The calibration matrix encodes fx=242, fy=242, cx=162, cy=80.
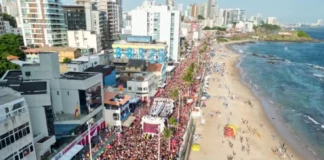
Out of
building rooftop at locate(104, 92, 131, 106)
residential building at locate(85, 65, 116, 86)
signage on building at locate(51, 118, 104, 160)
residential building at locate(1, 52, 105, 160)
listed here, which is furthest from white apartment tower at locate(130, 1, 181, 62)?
residential building at locate(1, 52, 105, 160)

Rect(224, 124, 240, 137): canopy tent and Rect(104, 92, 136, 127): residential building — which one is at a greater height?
Rect(104, 92, 136, 127): residential building

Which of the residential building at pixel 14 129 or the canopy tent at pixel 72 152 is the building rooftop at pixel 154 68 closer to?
the canopy tent at pixel 72 152

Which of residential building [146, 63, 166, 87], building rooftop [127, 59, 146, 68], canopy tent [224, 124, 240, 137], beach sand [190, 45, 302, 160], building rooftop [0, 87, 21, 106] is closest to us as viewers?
building rooftop [0, 87, 21, 106]

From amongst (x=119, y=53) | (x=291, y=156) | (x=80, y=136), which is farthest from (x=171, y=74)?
(x=80, y=136)

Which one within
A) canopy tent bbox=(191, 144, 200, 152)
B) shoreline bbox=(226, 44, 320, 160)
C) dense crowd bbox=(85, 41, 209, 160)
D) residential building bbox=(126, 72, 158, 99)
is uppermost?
residential building bbox=(126, 72, 158, 99)

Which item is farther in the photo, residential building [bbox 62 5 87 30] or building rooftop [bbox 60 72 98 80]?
residential building [bbox 62 5 87 30]

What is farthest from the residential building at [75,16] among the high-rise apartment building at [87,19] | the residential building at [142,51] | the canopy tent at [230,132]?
the canopy tent at [230,132]

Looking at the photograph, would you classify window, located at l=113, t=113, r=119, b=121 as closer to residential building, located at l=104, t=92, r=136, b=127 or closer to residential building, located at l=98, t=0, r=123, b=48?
residential building, located at l=104, t=92, r=136, b=127
